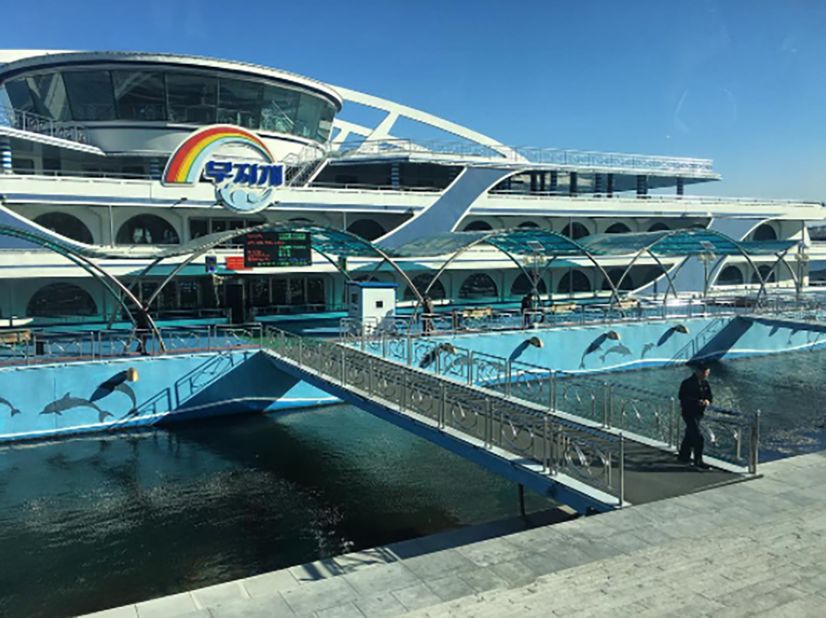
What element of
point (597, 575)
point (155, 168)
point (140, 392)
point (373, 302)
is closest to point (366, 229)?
point (373, 302)

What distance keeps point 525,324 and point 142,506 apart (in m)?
15.8

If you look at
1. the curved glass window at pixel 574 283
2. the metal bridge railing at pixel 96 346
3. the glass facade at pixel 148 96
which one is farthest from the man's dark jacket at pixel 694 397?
the curved glass window at pixel 574 283

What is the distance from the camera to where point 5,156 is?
24500 mm

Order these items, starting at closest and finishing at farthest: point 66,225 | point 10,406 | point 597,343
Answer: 1. point 10,406
2. point 66,225
3. point 597,343

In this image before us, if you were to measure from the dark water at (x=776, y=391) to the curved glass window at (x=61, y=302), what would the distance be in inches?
796

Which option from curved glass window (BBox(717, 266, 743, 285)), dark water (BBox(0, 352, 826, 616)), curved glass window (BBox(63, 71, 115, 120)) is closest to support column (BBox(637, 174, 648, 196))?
curved glass window (BBox(717, 266, 743, 285))

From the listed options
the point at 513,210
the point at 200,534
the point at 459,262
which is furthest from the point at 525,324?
the point at 200,534

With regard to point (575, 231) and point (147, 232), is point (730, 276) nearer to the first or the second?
point (575, 231)

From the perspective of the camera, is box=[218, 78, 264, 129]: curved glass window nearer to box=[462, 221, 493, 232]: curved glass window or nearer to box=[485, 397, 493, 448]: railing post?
box=[462, 221, 493, 232]: curved glass window

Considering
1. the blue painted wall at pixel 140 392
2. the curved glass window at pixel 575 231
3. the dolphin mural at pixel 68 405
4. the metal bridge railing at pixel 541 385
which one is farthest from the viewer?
the curved glass window at pixel 575 231

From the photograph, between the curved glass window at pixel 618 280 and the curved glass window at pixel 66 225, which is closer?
the curved glass window at pixel 66 225

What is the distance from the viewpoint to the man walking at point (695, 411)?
384 inches

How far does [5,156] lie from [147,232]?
18.0 feet

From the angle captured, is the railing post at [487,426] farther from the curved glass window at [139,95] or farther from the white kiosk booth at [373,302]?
the curved glass window at [139,95]
